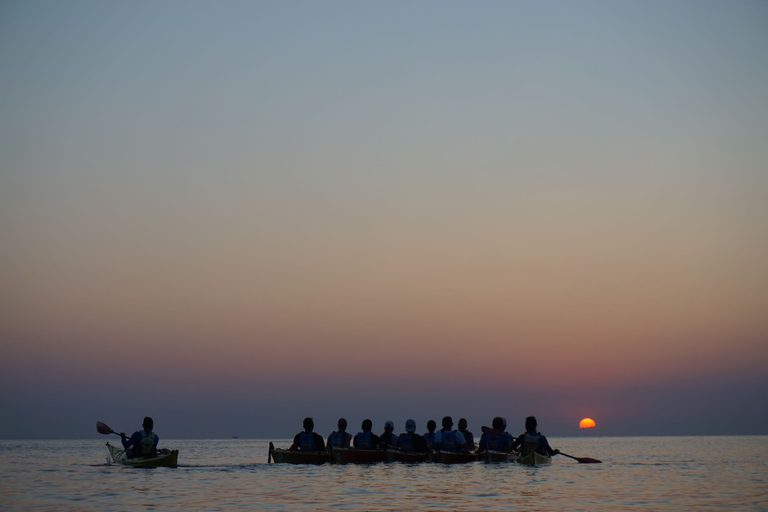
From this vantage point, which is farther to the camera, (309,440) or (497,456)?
(497,456)

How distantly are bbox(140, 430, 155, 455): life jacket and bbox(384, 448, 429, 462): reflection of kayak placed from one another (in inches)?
409

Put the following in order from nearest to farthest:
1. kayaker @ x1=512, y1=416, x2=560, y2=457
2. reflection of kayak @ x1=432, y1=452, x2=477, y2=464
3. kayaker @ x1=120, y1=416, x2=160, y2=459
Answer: kayaker @ x1=120, y1=416, x2=160, y2=459 → kayaker @ x1=512, y1=416, x2=560, y2=457 → reflection of kayak @ x1=432, y1=452, x2=477, y2=464

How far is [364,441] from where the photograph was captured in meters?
33.9

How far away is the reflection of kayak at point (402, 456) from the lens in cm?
3384

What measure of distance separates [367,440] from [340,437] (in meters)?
1.44

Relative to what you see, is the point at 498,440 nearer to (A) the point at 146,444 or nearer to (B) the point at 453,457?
(B) the point at 453,457

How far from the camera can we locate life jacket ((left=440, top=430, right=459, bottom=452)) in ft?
115

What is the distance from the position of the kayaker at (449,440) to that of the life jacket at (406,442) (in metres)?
1.32

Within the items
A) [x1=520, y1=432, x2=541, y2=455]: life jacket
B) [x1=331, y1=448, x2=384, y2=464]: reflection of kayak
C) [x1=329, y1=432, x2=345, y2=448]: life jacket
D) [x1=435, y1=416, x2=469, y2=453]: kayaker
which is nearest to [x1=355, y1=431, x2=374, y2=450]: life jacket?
[x1=331, y1=448, x2=384, y2=464]: reflection of kayak

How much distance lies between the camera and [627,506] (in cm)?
1911

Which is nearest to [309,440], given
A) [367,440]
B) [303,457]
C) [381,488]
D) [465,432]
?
[303,457]

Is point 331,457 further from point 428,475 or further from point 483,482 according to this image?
point 483,482

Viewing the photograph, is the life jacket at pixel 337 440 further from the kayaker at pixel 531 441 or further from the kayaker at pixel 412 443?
the kayaker at pixel 531 441

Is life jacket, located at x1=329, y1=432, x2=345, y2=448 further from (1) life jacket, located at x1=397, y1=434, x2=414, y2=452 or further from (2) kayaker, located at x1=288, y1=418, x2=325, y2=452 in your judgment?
(1) life jacket, located at x1=397, y1=434, x2=414, y2=452
